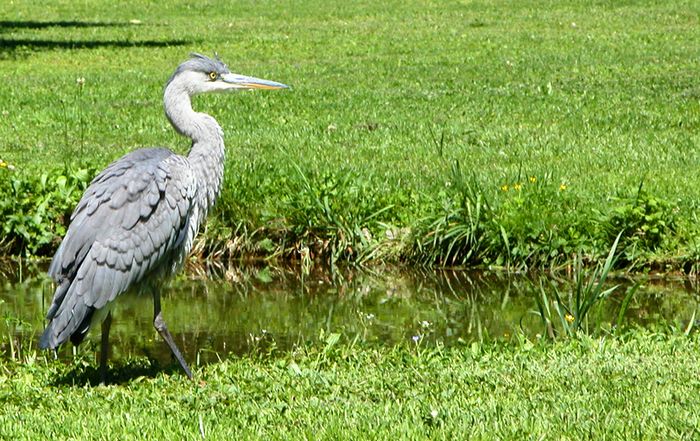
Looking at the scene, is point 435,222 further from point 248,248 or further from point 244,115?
point 244,115

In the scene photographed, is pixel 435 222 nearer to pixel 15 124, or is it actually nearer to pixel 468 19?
pixel 15 124

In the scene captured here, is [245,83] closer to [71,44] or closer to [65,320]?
[65,320]

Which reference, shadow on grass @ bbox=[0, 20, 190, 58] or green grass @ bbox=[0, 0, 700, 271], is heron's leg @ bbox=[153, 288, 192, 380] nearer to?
green grass @ bbox=[0, 0, 700, 271]

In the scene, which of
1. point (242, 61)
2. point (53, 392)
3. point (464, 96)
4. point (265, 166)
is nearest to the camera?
point (53, 392)

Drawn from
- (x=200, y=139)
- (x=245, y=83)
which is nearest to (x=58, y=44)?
(x=245, y=83)

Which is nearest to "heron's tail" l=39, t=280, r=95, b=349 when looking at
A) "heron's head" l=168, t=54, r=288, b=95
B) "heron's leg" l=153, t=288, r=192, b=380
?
"heron's leg" l=153, t=288, r=192, b=380

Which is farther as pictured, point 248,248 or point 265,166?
point 265,166

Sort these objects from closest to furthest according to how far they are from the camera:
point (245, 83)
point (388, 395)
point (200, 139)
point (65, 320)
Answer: point (388, 395), point (65, 320), point (200, 139), point (245, 83)

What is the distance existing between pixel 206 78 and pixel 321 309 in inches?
77.3

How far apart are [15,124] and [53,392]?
796cm

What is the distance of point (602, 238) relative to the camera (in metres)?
9.07

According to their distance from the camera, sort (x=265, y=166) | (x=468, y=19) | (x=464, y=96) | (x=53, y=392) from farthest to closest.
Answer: (x=468, y=19), (x=464, y=96), (x=265, y=166), (x=53, y=392)

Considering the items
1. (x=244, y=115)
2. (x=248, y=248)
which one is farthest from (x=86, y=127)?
(x=248, y=248)

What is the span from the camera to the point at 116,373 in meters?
6.50
